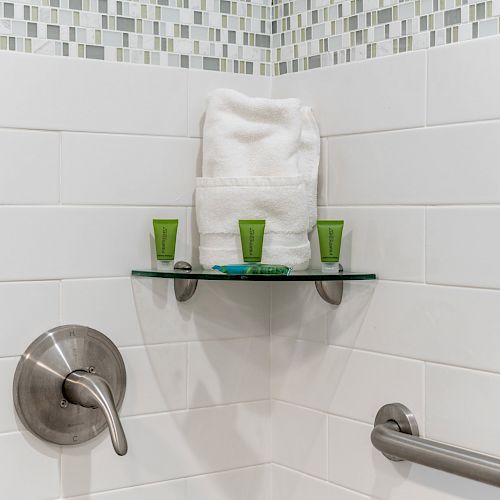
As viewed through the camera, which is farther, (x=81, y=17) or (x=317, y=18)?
(x=317, y=18)

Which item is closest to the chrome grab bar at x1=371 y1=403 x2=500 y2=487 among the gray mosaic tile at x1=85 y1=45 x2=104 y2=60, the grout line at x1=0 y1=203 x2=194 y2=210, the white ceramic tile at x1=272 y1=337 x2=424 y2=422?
the white ceramic tile at x1=272 y1=337 x2=424 y2=422

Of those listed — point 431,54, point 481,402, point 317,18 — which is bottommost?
point 481,402

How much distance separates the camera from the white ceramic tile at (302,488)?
1.38 meters

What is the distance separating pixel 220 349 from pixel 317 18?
0.60 meters

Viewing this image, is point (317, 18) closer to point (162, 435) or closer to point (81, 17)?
point (81, 17)

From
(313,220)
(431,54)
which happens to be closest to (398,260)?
(313,220)

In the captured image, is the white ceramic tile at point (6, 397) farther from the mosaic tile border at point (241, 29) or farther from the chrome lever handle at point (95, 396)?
the mosaic tile border at point (241, 29)

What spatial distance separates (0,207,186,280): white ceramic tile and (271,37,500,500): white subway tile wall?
290mm

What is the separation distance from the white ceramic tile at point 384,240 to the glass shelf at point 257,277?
28 mm

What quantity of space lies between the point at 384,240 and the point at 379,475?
0.37 metres

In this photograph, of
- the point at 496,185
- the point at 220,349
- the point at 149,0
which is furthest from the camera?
the point at 220,349

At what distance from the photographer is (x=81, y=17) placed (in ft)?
4.24

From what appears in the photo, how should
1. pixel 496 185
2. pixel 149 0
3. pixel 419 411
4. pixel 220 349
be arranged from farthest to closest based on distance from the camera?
1. pixel 220 349
2. pixel 149 0
3. pixel 419 411
4. pixel 496 185

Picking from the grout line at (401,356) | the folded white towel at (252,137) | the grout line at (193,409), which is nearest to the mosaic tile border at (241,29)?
the folded white towel at (252,137)
